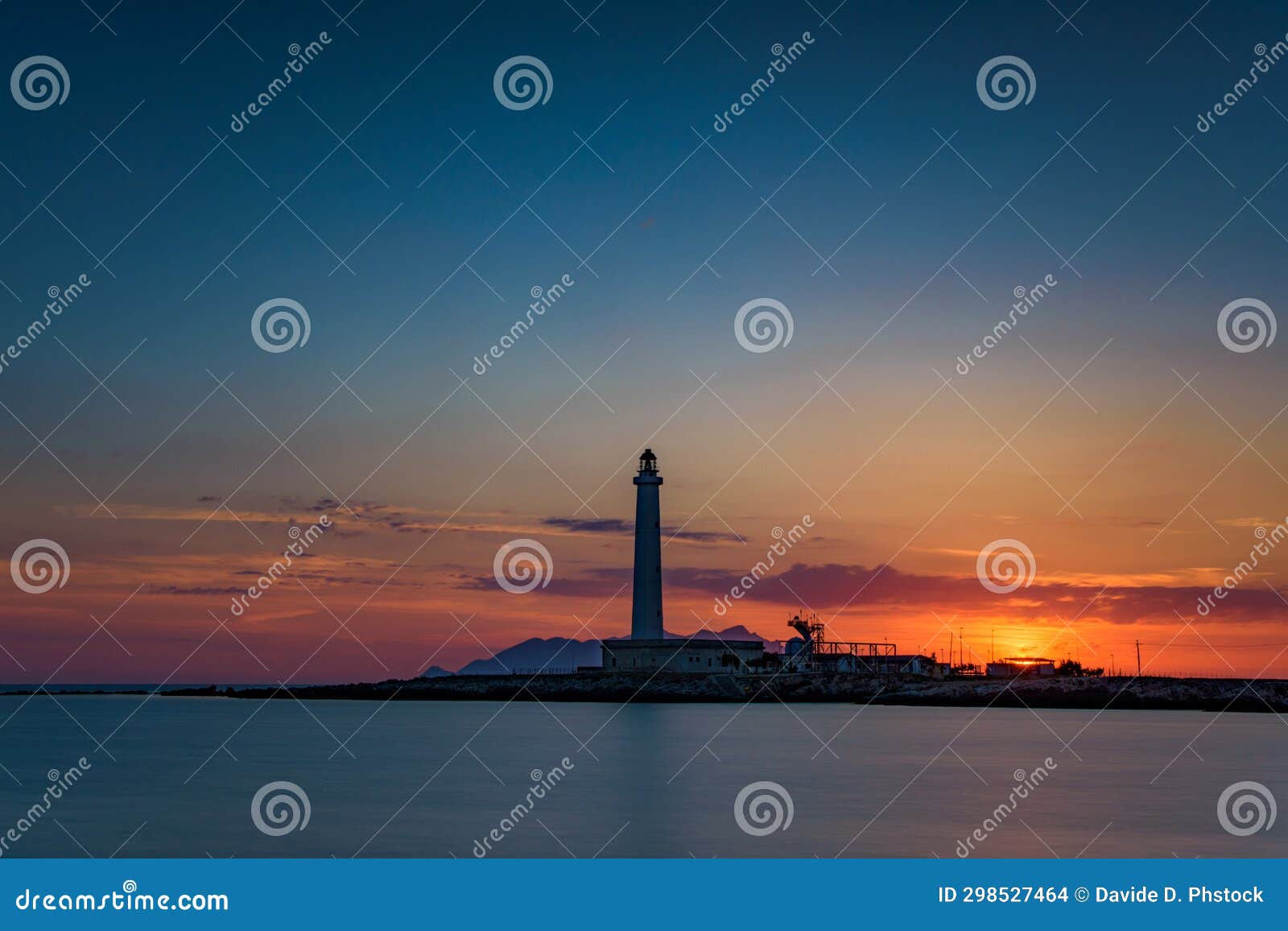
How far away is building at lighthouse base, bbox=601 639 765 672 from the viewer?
212ft

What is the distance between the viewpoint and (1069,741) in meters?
48.0

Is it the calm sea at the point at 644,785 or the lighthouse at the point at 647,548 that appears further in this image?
the lighthouse at the point at 647,548

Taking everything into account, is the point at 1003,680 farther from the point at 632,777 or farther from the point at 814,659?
the point at 632,777

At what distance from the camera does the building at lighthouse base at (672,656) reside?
64500 millimetres

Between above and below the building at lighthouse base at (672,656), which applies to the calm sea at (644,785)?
below

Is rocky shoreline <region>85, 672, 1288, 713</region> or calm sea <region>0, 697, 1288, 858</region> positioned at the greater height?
rocky shoreline <region>85, 672, 1288, 713</region>

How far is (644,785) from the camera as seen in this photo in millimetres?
30719

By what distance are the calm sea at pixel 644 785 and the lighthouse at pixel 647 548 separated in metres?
5.97

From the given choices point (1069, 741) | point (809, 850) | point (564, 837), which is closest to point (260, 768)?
point (564, 837)

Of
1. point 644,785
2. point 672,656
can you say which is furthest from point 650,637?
point 644,785

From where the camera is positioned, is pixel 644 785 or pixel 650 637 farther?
pixel 650 637

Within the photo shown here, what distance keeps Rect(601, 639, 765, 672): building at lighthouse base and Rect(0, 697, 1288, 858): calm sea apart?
6044 millimetres

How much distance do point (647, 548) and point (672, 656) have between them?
844cm

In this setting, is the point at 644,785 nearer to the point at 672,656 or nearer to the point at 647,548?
the point at 647,548
